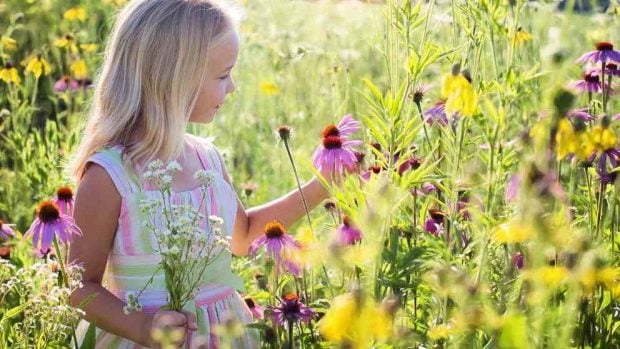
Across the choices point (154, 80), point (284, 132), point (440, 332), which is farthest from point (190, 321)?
point (440, 332)

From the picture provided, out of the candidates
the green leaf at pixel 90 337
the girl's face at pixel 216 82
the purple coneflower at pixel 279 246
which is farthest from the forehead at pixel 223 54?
the green leaf at pixel 90 337


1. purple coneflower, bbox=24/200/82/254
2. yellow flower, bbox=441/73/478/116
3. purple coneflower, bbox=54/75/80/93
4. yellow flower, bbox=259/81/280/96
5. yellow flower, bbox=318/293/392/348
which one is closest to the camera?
yellow flower, bbox=318/293/392/348

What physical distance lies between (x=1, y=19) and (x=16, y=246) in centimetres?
235

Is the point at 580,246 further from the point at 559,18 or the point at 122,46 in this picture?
the point at 559,18

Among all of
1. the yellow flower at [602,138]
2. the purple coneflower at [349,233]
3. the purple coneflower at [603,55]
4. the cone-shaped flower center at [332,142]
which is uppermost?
the purple coneflower at [603,55]

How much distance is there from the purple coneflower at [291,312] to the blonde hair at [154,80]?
444 millimetres

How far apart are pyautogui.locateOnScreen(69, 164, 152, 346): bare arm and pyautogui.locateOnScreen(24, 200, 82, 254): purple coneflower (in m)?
0.05

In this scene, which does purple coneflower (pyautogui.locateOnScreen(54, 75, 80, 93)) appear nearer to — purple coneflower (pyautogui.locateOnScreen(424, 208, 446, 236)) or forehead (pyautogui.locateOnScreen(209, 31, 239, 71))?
forehead (pyautogui.locateOnScreen(209, 31, 239, 71))

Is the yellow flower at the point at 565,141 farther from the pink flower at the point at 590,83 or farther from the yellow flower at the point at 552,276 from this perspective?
the pink flower at the point at 590,83

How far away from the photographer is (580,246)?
114 cm

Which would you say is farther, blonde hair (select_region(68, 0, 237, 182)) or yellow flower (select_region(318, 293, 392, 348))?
blonde hair (select_region(68, 0, 237, 182))

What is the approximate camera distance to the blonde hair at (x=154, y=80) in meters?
2.02

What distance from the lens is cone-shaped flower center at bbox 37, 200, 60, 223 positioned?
182 centimetres

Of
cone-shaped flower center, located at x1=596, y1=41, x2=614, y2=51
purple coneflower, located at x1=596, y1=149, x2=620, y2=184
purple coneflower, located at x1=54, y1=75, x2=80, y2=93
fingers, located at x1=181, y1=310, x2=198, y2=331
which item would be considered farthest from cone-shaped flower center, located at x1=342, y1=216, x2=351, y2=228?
purple coneflower, located at x1=54, y1=75, x2=80, y2=93
